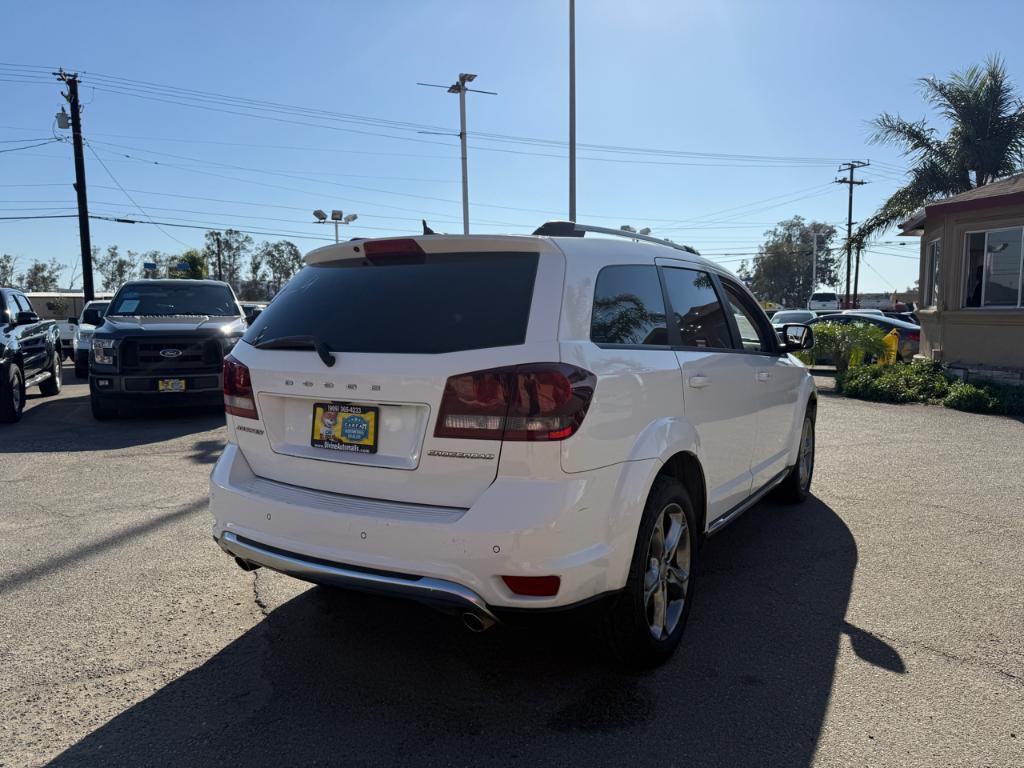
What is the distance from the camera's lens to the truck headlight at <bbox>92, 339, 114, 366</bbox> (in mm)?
9531

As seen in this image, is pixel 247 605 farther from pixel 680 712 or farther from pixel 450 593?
pixel 680 712

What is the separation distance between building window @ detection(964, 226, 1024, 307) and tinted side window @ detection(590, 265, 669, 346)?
41.1ft

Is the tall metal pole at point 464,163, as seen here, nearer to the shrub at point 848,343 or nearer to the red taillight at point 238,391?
the shrub at point 848,343

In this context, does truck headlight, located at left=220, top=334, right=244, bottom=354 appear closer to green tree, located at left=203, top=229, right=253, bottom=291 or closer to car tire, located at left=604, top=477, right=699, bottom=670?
car tire, located at left=604, top=477, right=699, bottom=670

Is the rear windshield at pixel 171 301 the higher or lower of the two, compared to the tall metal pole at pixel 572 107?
lower

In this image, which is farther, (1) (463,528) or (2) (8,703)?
(2) (8,703)

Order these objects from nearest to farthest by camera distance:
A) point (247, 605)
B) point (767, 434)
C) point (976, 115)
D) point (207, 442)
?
point (247, 605) < point (767, 434) < point (207, 442) < point (976, 115)

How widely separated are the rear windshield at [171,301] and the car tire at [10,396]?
145 cm

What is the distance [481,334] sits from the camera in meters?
2.84

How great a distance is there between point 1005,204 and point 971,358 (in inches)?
107

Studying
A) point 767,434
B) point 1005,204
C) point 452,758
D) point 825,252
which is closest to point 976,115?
point 1005,204

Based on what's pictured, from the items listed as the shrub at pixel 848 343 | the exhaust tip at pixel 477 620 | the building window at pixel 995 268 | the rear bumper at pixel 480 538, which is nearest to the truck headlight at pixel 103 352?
the rear bumper at pixel 480 538

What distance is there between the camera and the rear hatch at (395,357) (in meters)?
2.78

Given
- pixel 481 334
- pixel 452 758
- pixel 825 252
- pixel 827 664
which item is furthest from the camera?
pixel 825 252
